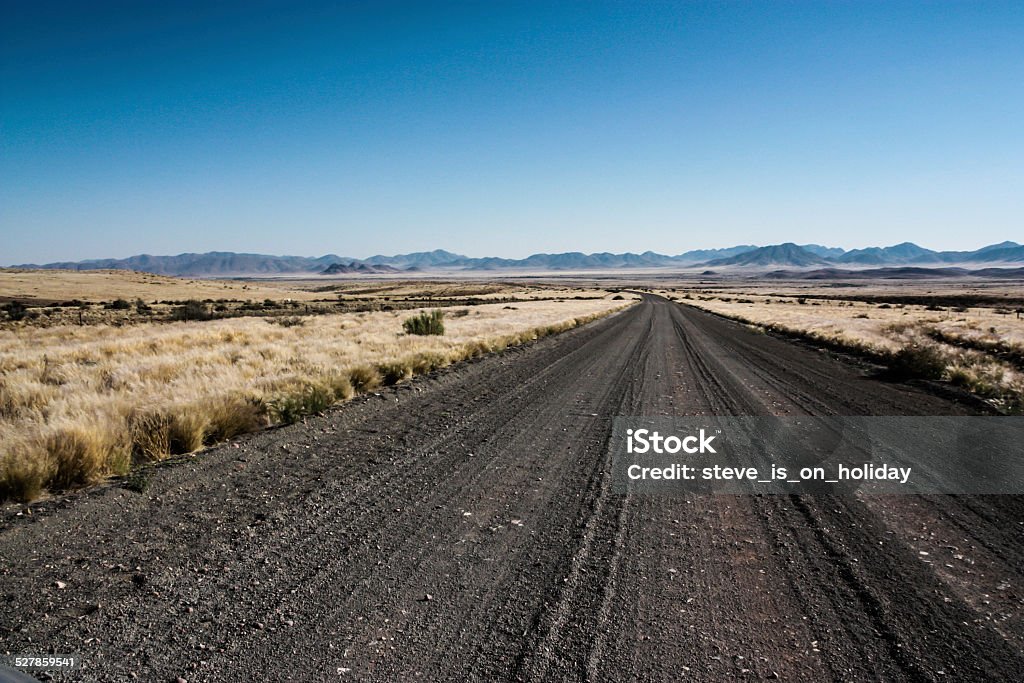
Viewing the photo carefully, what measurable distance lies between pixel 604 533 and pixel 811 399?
7.97 m

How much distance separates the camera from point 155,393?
873 centimetres

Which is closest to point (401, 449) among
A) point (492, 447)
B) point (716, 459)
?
point (492, 447)

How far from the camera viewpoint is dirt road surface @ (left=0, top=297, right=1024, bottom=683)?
3.01 meters

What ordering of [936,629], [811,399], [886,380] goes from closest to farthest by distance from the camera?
[936,629]
[811,399]
[886,380]

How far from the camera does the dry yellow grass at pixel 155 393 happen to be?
223 inches

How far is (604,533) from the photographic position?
15.2 feet

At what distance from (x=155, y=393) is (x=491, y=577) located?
7.59m

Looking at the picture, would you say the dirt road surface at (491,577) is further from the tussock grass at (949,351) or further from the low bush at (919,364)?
the low bush at (919,364)

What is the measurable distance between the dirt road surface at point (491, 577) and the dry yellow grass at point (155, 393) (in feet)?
1.95

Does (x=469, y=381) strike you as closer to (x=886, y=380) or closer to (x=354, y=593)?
(x=354, y=593)

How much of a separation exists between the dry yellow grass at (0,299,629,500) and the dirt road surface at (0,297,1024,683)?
593mm

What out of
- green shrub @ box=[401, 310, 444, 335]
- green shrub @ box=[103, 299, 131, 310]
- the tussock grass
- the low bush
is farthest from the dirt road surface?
green shrub @ box=[103, 299, 131, 310]

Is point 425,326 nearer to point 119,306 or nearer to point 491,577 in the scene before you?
point 491,577

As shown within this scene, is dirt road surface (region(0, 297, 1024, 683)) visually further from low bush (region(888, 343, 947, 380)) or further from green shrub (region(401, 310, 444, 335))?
green shrub (region(401, 310, 444, 335))
